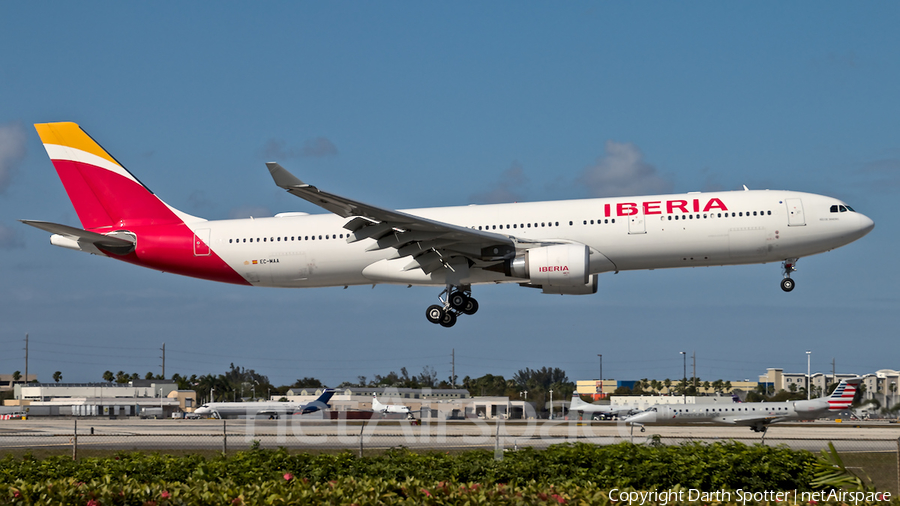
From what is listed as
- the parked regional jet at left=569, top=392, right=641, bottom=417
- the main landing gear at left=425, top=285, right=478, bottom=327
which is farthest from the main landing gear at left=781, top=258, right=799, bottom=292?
the parked regional jet at left=569, top=392, right=641, bottom=417

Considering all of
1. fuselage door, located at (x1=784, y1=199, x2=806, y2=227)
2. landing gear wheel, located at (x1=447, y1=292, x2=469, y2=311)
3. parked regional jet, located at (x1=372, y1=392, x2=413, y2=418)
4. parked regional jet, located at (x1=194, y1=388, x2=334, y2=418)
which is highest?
fuselage door, located at (x1=784, y1=199, x2=806, y2=227)

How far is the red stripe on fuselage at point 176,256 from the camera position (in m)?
32.6

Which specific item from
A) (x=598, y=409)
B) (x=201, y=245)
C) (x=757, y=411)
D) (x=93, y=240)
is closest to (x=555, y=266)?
(x=201, y=245)

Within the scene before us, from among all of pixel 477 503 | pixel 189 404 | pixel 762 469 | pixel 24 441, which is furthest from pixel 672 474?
pixel 189 404

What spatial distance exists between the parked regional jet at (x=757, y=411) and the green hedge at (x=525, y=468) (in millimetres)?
39012

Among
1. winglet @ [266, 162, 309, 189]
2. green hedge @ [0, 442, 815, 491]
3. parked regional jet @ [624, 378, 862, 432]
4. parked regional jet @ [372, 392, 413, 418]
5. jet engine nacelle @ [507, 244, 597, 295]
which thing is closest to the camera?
green hedge @ [0, 442, 815, 491]

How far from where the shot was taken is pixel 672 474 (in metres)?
13.8

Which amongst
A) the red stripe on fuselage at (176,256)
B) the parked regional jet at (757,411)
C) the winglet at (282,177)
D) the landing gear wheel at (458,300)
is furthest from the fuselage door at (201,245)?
the parked regional jet at (757,411)

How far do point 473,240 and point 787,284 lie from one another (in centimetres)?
1214

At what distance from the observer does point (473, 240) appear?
28766mm

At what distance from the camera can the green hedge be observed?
13.4 meters

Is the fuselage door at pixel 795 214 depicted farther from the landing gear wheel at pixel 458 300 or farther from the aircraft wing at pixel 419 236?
the landing gear wheel at pixel 458 300

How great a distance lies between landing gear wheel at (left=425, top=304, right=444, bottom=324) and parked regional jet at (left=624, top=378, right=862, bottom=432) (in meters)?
24.9

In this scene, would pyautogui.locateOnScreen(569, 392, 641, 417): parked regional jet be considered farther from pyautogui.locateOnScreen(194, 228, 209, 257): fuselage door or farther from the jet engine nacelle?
pyautogui.locateOnScreen(194, 228, 209, 257): fuselage door
